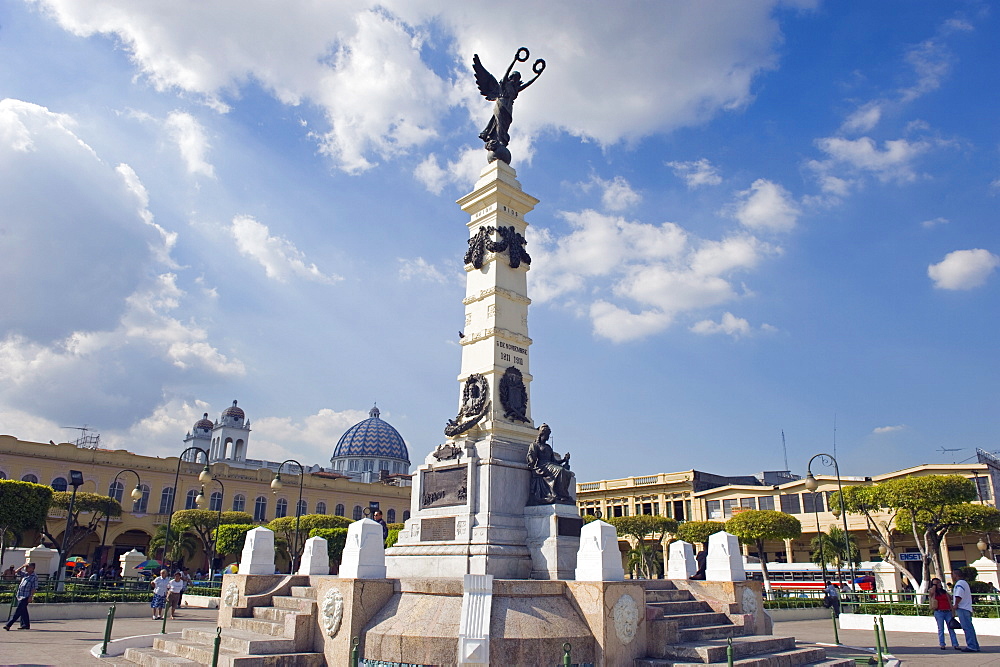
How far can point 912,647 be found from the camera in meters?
18.1

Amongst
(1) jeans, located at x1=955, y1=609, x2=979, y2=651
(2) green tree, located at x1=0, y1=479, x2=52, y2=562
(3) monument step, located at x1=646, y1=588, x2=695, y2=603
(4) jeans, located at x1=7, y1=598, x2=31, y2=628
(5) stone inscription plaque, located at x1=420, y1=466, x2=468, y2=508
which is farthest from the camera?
(2) green tree, located at x1=0, y1=479, x2=52, y2=562

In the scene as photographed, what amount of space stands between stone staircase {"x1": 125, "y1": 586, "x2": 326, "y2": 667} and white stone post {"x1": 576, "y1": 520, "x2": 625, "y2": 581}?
4.98m

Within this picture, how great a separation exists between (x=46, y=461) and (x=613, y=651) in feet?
193

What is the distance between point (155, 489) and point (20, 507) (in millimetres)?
25925

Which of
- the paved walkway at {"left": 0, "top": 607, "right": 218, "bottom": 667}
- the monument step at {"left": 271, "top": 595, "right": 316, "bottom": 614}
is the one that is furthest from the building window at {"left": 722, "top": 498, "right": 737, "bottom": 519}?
the monument step at {"left": 271, "top": 595, "right": 316, "bottom": 614}

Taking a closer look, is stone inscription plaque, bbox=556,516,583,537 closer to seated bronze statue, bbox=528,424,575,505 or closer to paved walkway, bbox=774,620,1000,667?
seated bronze statue, bbox=528,424,575,505

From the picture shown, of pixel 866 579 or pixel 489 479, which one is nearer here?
pixel 489 479

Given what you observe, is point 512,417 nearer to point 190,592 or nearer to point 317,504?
point 190,592

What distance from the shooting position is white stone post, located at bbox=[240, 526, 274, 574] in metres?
15.8

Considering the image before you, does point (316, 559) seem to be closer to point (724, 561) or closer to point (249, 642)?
point (249, 642)

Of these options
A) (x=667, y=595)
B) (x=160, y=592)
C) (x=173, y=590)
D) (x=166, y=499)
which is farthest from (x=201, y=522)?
(x=667, y=595)

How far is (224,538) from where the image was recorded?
4669 cm

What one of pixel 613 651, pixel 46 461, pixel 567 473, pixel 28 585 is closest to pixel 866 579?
pixel 567 473

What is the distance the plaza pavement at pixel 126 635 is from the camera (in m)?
14.1
